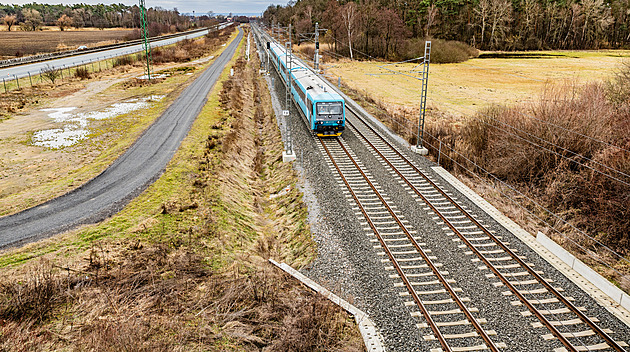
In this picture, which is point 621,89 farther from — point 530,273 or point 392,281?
point 392,281

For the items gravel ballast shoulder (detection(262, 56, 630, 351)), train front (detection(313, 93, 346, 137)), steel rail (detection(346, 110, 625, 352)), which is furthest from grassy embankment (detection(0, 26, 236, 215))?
steel rail (detection(346, 110, 625, 352))

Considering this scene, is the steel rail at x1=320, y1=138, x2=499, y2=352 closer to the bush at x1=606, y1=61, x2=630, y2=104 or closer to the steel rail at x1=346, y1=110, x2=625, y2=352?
the steel rail at x1=346, y1=110, x2=625, y2=352

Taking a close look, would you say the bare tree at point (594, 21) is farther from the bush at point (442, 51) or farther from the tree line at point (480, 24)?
the bush at point (442, 51)

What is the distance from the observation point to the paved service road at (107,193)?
15219 mm

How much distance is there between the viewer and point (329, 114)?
27.8m

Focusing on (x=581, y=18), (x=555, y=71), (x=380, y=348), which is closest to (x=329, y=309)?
(x=380, y=348)

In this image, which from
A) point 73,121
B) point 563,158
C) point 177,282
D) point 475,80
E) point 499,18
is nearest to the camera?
point 177,282

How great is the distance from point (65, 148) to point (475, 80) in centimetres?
5470

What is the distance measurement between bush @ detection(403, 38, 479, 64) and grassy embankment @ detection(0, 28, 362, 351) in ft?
233

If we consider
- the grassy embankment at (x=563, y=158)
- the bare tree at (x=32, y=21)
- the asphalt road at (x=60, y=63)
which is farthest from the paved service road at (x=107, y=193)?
the bare tree at (x=32, y=21)

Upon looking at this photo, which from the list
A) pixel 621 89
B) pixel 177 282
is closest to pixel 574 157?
pixel 621 89

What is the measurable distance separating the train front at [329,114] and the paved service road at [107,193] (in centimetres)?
980

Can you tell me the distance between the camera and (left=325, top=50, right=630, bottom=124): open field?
43281 mm

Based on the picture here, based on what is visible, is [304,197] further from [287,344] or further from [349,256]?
[287,344]
